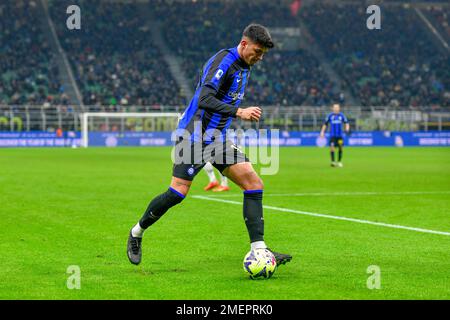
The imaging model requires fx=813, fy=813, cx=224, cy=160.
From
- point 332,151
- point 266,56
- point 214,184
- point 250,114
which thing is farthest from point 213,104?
point 266,56

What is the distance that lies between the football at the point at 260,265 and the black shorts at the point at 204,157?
3.37 ft

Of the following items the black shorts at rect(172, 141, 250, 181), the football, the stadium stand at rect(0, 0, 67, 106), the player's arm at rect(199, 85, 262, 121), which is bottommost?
the football

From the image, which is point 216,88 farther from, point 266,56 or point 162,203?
point 266,56

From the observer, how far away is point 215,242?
10.4 meters

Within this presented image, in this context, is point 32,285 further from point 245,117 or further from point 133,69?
point 133,69

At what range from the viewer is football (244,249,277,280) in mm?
7785

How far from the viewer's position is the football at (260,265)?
779 centimetres

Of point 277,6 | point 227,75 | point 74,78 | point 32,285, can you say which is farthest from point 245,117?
point 277,6

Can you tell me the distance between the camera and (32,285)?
7348 millimetres

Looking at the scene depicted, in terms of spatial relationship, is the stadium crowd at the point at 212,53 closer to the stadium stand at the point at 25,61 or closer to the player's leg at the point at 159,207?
the stadium stand at the point at 25,61

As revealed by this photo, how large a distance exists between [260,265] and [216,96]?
177cm

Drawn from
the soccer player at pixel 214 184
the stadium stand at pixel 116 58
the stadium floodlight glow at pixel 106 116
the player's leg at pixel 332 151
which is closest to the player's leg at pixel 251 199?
the soccer player at pixel 214 184

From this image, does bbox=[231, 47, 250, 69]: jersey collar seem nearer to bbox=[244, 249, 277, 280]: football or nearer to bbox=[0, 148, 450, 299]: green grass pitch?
bbox=[244, 249, 277, 280]: football

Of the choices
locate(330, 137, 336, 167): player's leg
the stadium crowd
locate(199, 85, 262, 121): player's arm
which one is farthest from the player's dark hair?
the stadium crowd
